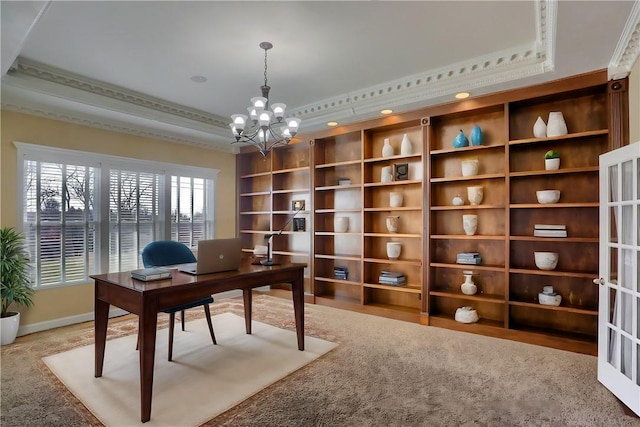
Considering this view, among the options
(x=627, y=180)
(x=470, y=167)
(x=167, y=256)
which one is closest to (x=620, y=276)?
(x=627, y=180)

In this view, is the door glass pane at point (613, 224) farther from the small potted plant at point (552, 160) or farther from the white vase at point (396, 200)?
the white vase at point (396, 200)

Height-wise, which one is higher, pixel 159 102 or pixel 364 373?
pixel 159 102

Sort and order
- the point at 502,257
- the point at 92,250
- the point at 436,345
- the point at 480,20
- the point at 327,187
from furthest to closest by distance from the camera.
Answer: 1. the point at 327,187
2. the point at 92,250
3. the point at 502,257
4. the point at 436,345
5. the point at 480,20

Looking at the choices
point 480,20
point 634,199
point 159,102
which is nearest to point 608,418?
point 634,199

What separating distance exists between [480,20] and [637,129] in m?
1.47

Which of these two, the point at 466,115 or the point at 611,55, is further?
the point at 466,115

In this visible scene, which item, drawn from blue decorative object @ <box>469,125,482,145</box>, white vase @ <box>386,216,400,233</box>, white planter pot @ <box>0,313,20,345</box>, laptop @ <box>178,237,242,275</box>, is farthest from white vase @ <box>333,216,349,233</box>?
white planter pot @ <box>0,313,20,345</box>

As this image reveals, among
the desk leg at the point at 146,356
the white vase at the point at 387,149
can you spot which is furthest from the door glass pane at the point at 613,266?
the desk leg at the point at 146,356

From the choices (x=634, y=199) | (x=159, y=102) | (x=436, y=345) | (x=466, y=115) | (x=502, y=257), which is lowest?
(x=436, y=345)

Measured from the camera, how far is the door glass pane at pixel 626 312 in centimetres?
225

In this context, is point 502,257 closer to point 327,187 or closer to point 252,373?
point 327,187

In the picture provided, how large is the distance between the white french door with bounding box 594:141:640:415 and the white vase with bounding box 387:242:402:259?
2.14 m

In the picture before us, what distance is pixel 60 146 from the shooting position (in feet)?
13.2

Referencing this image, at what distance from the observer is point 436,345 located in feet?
11.0
